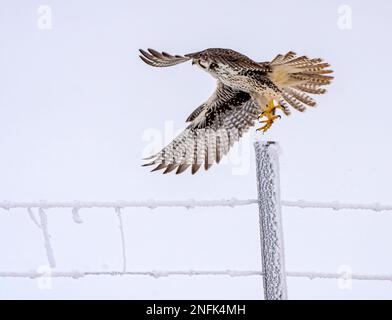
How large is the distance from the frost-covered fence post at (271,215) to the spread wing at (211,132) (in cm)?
130

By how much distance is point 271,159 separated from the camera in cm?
280

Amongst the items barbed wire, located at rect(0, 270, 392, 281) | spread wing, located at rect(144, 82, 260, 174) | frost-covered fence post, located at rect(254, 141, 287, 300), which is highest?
spread wing, located at rect(144, 82, 260, 174)

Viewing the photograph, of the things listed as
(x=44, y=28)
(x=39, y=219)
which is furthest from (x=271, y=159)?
(x=44, y=28)

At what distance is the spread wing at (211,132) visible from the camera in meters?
4.21

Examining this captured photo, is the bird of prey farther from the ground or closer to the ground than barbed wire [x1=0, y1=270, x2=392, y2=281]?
farther from the ground

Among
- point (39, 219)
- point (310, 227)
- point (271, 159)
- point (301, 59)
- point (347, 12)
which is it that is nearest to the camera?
point (271, 159)

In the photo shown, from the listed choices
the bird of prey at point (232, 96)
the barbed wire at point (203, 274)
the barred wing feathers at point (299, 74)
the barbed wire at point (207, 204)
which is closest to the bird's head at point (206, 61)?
the bird of prey at point (232, 96)

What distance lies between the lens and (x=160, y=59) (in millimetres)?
4246

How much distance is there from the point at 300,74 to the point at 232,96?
52 centimetres

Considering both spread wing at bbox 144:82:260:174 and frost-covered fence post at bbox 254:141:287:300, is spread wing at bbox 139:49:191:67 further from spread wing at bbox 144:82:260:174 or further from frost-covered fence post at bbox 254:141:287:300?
frost-covered fence post at bbox 254:141:287:300

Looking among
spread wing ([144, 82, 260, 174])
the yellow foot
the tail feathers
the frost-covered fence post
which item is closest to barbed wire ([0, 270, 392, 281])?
the frost-covered fence post

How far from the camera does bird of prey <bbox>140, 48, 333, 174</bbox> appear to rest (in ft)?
13.9
